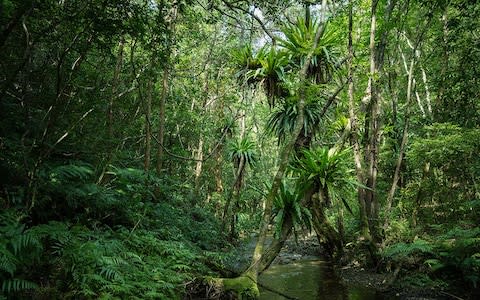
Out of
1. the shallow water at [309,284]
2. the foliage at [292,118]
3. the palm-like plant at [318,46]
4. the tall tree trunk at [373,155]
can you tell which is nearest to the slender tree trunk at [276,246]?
the shallow water at [309,284]

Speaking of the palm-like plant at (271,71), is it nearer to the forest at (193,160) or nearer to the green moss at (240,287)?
the forest at (193,160)

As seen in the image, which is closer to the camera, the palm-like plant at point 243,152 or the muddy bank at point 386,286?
the muddy bank at point 386,286

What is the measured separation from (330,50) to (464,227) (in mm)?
5545

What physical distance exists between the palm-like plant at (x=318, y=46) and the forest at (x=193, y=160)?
43 mm

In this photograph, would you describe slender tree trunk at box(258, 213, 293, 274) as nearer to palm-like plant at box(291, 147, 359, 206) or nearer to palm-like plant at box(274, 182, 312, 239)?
palm-like plant at box(274, 182, 312, 239)

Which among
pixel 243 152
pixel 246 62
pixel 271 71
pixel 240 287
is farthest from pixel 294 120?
pixel 240 287

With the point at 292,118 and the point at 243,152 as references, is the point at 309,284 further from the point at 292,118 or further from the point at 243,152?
the point at 243,152

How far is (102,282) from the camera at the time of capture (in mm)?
3395

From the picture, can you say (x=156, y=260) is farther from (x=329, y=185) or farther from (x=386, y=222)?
(x=386, y=222)

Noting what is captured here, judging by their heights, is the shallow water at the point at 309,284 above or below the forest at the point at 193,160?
below

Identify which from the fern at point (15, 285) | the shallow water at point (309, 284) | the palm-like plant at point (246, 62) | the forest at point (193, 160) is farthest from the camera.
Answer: the palm-like plant at point (246, 62)

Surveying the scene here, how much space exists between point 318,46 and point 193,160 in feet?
17.8

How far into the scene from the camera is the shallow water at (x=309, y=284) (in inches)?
255

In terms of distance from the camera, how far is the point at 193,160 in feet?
18.5
